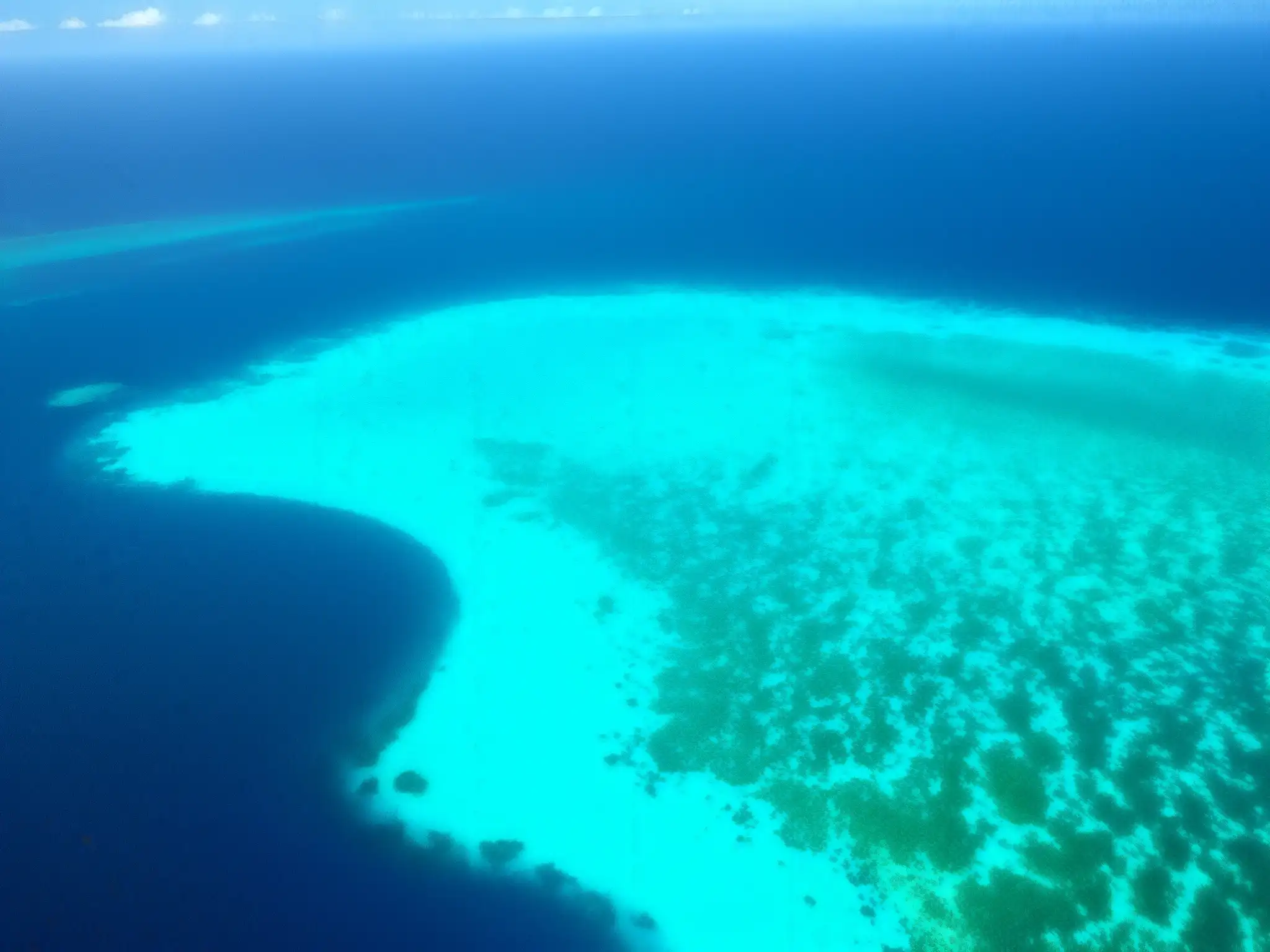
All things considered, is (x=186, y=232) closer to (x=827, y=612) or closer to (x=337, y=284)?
(x=337, y=284)

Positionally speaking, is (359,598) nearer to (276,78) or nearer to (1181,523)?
(1181,523)

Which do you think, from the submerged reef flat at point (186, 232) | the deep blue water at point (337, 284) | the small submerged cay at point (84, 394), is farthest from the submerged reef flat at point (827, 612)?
the submerged reef flat at point (186, 232)

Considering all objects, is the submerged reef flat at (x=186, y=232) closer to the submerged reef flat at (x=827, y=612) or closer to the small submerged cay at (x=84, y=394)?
the small submerged cay at (x=84, y=394)

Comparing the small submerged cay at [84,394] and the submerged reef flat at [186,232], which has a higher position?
the submerged reef flat at [186,232]

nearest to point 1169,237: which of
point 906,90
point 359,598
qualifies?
point 359,598

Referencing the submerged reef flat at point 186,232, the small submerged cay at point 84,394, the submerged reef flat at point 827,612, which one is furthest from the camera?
the submerged reef flat at point 186,232

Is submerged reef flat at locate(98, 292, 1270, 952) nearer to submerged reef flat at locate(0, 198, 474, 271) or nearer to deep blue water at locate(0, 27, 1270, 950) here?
deep blue water at locate(0, 27, 1270, 950)
